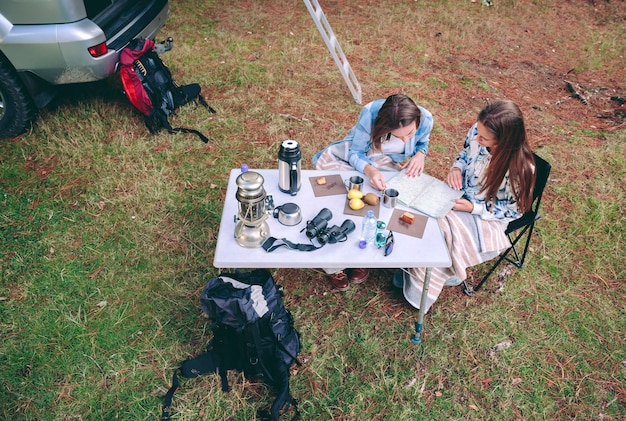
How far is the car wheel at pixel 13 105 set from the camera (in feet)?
13.3

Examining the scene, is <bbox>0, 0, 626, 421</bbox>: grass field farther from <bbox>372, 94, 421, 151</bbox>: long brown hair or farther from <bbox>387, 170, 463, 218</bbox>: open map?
<bbox>372, 94, 421, 151</bbox>: long brown hair

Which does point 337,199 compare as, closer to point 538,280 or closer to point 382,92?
point 538,280

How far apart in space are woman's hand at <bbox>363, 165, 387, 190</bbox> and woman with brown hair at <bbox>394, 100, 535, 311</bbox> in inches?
17.6

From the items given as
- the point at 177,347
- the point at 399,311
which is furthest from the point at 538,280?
the point at 177,347

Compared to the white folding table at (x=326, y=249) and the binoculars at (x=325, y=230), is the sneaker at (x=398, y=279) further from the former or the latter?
the binoculars at (x=325, y=230)

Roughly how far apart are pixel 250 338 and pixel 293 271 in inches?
37.3

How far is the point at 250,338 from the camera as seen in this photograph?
2.59 m

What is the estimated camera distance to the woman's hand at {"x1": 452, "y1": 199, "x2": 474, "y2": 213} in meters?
3.00

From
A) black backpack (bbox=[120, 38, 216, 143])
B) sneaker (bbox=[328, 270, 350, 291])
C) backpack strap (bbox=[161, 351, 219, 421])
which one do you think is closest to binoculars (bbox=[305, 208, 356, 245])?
sneaker (bbox=[328, 270, 350, 291])

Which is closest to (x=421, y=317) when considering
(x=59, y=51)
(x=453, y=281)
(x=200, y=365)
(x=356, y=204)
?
(x=453, y=281)

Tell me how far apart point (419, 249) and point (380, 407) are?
3.15 ft

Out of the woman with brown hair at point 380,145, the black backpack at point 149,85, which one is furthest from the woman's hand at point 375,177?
the black backpack at point 149,85

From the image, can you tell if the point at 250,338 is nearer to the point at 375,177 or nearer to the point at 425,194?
the point at 375,177

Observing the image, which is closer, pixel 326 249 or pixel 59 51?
pixel 326 249
